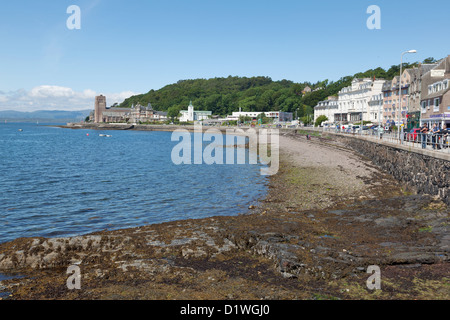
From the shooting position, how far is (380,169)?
36.7m

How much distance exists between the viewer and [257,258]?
1326 centimetres

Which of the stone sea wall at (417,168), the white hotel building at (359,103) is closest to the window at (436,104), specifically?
the stone sea wall at (417,168)

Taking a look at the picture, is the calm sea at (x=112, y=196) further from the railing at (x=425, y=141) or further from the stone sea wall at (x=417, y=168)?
the railing at (x=425, y=141)

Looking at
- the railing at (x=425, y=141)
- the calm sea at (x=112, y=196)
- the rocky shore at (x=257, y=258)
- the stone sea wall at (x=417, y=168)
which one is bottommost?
the calm sea at (x=112, y=196)

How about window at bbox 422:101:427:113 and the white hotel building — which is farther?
the white hotel building

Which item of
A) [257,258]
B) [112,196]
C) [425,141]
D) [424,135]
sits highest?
[424,135]

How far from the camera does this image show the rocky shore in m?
10.5

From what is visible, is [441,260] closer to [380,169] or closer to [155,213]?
[155,213]

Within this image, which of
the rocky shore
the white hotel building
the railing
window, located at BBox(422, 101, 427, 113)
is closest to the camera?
the rocky shore

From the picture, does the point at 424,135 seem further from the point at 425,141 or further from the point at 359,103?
the point at 359,103

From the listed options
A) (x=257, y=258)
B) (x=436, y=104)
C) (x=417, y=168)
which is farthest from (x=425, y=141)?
(x=436, y=104)

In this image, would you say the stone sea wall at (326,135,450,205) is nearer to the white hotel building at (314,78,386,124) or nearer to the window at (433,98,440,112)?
the window at (433,98,440,112)

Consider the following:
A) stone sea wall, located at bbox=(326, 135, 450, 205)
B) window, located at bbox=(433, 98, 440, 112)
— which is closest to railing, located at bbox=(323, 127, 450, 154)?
Result: stone sea wall, located at bbox=(326, 135, 450, 205)

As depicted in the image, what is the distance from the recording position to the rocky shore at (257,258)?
34.4ft
